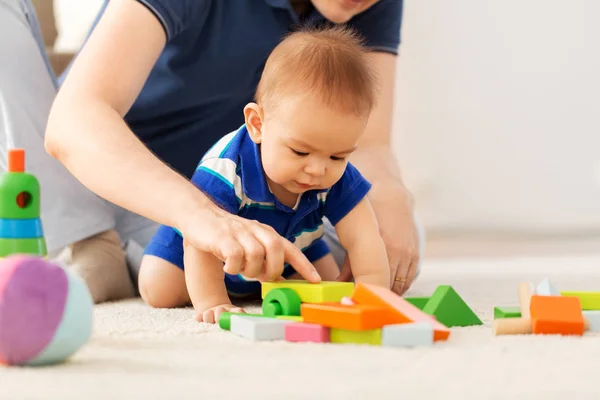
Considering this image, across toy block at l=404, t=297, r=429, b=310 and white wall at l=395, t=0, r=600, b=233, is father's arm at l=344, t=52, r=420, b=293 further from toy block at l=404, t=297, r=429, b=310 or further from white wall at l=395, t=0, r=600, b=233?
white wall at l=395, t=0, r=600, b=233

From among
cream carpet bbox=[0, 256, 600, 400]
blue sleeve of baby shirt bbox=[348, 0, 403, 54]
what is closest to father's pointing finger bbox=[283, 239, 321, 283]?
cream carpet bbox=[0, 256, 600, 400]

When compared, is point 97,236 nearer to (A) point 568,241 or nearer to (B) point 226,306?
(B) point 226,306

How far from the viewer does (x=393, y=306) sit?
85 cm

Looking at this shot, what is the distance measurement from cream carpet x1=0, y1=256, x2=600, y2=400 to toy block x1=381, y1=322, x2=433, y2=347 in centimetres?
2

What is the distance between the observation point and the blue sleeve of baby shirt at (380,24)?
1482 millimetres

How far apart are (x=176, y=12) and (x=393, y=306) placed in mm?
629

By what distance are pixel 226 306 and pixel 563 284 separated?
2.80 feet

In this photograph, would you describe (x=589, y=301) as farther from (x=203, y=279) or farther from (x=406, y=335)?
(x=203, y=279)

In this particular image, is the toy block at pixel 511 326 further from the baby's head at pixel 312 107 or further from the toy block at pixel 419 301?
the baby's head at pixel 312 107

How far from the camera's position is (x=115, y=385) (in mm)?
643

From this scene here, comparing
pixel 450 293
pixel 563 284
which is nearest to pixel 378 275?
pixel 450 293

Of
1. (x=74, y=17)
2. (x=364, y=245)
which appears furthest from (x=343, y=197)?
(x=74, y=17)

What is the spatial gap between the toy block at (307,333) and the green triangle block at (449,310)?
7.2 inches

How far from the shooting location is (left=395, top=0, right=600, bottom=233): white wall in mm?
2693
